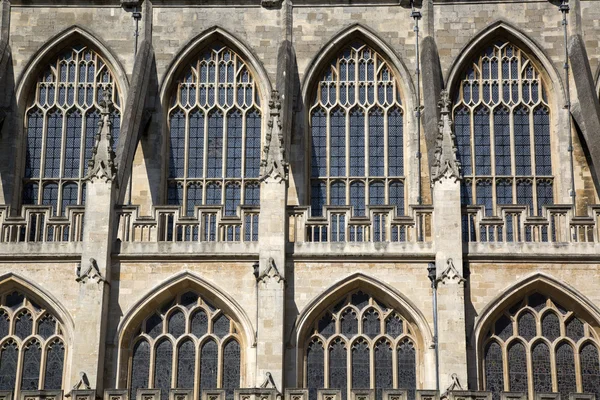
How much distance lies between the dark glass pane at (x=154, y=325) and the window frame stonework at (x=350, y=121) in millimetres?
5138

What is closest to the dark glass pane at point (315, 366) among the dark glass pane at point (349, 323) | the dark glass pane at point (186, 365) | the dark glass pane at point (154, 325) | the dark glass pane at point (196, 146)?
the dark glass pane at point (349, 323)

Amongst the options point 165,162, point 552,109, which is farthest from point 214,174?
point 552,109

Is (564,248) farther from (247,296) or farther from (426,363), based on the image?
(247,296)

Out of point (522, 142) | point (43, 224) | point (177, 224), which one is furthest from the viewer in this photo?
point (522, 142)

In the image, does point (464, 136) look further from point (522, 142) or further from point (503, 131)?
point (522, 142)

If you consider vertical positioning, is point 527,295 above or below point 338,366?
above

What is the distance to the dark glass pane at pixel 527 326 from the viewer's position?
2198 centimetres

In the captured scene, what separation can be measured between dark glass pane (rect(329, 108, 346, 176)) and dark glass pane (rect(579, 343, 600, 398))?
713 centimetres

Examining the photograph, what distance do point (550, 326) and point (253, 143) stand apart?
8.38 metres

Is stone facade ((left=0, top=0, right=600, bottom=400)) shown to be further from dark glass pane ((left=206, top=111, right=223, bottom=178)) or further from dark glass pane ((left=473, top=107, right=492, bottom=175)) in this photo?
dark glass pane ((left=473, top=107, right=492, bottom=175))

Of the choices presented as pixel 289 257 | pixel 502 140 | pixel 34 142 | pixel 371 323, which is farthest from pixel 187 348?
pixel 502 140

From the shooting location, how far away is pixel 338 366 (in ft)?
71.8

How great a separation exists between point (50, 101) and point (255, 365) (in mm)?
9214

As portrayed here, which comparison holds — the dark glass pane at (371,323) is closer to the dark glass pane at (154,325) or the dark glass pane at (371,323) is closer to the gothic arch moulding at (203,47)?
the dark glass pane at (154,325)
